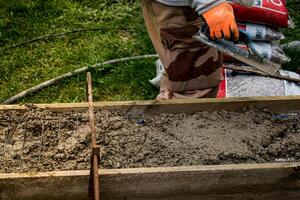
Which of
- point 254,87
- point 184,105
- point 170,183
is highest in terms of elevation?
point 254,87

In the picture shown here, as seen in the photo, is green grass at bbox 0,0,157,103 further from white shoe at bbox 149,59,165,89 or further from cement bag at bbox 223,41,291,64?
cement bag at bbox 223,41,291,64

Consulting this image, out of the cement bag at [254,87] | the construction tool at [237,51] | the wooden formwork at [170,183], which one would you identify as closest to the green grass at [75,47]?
the cement bag at [254,87]

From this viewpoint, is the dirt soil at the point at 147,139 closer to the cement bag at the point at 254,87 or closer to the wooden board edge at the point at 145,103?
the wooden board edge at the point at 145,103

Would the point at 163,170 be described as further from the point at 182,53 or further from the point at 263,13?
the point at 263,13

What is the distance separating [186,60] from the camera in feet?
11.1

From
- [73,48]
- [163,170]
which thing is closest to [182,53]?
[163,170]

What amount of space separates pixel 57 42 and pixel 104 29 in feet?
1.48

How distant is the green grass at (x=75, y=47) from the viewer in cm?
418

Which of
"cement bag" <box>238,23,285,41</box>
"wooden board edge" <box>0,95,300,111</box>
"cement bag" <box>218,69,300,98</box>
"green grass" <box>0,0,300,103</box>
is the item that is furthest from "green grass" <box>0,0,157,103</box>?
"wooden board edge" <box>0,95,300,111</box>

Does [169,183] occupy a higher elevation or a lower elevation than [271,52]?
lower

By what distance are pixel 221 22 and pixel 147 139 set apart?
0.67m

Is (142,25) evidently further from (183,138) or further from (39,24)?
(183,138)

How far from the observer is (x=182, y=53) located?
336 cm

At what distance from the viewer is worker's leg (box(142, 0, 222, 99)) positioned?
128 inches
